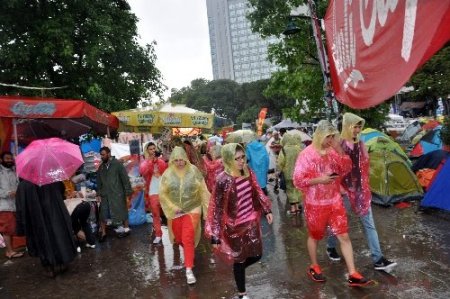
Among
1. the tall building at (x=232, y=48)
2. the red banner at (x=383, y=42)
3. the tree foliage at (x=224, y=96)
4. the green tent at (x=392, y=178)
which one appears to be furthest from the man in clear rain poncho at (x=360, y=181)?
the tall building at (x=232, y=48)

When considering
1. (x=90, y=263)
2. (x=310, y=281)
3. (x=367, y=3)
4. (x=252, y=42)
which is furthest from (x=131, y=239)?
(x=252, y=42)

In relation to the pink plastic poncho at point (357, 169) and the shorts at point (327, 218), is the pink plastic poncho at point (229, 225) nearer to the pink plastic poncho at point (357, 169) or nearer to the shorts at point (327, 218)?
the shorts at point (327, 218)

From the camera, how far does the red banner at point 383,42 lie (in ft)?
3.81

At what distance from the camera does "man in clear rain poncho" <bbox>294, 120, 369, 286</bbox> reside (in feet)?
15.1

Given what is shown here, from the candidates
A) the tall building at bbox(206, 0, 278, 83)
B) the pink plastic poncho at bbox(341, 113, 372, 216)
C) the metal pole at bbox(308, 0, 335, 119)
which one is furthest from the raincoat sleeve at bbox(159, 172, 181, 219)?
the tall building at bbox(206, 0, 278, 83)

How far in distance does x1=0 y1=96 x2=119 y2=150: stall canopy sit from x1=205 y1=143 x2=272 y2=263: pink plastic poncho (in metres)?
3.90

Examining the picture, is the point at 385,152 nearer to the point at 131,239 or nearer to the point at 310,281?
the point at 310,281

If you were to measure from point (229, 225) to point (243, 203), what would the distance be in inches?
10.3

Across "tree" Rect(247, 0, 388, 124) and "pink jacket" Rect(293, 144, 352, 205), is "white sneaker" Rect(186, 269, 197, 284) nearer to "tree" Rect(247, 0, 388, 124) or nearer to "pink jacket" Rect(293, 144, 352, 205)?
"pink jacket" Rect(293, 144, 352, 205)

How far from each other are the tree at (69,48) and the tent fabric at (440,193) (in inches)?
409

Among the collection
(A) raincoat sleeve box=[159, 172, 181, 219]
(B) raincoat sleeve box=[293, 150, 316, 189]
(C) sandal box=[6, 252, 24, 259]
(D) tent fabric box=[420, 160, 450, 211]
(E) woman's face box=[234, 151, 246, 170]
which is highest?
(E) woman's face box=[234, 151, 246, 170]

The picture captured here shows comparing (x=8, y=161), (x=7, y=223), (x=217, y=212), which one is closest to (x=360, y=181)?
(x=217, y=212)

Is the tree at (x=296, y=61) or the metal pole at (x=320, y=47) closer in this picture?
the metal pole at (x=320, y=47)

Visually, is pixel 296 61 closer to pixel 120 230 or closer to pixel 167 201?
pixel 120 230
